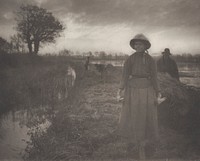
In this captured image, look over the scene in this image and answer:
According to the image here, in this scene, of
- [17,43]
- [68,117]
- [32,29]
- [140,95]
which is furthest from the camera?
[32,29]

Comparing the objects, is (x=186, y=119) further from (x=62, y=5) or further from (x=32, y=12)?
(x=32, y=12)

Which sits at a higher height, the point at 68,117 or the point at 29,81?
the point at 29,81

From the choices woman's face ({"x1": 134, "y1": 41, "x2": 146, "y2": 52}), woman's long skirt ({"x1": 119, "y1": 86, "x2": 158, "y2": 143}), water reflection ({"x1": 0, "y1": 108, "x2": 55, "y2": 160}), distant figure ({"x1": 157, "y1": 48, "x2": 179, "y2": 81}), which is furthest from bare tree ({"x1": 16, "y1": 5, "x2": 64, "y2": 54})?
distant figure ({"x1": 157, "y1": 48, "x2": 179, "y2": 81})

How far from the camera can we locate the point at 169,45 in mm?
5180

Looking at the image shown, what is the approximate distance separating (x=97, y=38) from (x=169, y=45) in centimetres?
176

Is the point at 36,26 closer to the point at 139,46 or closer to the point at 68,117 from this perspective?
the point at 68,117

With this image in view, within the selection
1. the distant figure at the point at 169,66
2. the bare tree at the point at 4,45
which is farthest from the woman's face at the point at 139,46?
the bare tree at the point at 4,45

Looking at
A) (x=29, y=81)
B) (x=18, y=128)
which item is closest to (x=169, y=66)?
(x=29, y=81)

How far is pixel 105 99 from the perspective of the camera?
654 cm

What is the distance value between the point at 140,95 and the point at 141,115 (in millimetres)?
322

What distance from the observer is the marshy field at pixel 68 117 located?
3.76 m

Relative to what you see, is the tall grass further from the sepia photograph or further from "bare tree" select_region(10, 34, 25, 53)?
"bare tree" select_region(10, 34, 25, 53)

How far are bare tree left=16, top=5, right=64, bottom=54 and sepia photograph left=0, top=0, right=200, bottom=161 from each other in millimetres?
24

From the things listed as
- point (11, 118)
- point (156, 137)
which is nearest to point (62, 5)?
point (11, 118)
